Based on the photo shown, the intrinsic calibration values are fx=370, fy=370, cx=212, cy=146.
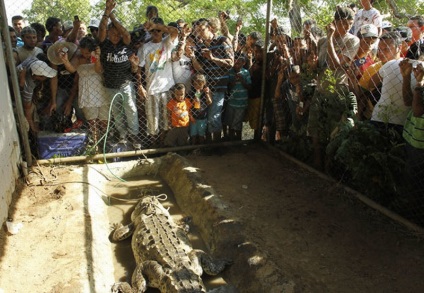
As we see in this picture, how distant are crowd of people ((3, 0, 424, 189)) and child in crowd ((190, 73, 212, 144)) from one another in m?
0.02

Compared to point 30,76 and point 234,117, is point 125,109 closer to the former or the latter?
point 30,76

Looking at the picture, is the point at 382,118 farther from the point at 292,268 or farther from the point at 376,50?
the point at 292,268

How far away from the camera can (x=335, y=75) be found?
190 inches

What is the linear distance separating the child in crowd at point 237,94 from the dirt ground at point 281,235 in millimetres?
1152

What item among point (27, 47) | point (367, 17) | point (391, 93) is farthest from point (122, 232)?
point (367, 17)

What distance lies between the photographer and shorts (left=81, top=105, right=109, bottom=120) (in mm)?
5793

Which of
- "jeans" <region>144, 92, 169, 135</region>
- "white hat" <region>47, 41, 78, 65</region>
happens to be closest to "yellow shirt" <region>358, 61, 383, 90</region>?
"jeans" <region>144, 92, 169, 135</region>

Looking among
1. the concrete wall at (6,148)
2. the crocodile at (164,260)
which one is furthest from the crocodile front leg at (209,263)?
the concrete wall at (6,148)

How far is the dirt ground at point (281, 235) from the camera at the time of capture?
11.1 ft

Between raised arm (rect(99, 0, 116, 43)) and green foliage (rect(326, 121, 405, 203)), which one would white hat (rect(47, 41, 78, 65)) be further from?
green foliage (rect(326, 121, 405, 203))

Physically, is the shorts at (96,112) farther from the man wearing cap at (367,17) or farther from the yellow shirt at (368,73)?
the man wearing cap at (367,17)

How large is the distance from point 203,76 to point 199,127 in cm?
94

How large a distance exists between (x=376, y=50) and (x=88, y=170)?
14.5 feet

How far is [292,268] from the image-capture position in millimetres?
3557
